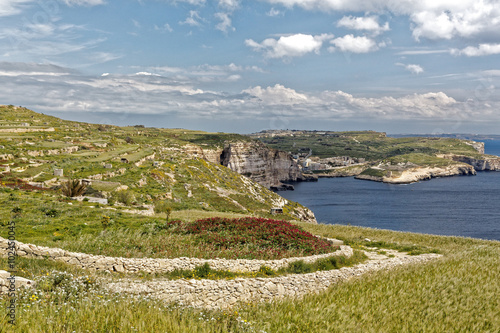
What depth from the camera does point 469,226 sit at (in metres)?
87.8

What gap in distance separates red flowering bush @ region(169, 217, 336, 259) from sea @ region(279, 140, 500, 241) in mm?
71664

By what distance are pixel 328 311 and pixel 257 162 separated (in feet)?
522

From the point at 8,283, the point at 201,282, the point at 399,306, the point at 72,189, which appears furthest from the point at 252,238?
the point at 72,189

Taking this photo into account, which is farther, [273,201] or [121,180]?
[273,201]

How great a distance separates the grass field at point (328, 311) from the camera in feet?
26.6

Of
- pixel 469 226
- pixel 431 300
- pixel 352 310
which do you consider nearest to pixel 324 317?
pixel 352 310

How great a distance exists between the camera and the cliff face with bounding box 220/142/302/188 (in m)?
153

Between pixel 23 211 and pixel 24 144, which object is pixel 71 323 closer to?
pixel 23 211

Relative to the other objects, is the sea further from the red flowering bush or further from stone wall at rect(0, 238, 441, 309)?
stone wall at rect(0, 238, 441, 309)

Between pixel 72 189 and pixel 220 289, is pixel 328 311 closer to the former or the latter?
pixel 220 289

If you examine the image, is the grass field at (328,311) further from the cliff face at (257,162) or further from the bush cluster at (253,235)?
the cliff face at (257,162)

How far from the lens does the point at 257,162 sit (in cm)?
16912

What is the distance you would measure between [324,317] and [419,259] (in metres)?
13.8

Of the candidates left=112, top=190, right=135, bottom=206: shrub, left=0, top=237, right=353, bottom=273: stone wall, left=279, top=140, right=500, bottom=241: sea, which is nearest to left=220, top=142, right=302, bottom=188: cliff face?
left=279, top=140, right=500, bottom=241: sea
